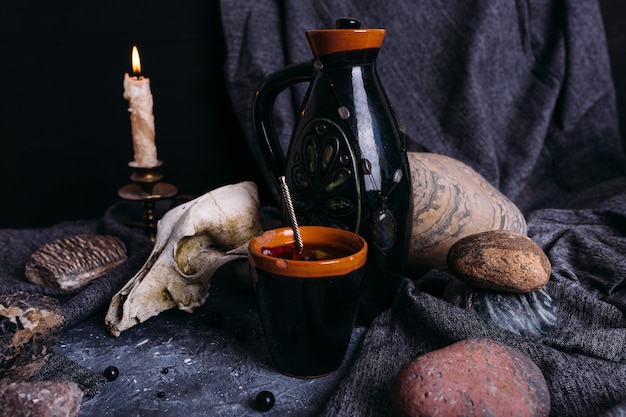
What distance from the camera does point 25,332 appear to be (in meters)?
0.81

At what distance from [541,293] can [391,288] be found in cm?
23

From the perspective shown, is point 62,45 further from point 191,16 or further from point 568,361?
point 568,361

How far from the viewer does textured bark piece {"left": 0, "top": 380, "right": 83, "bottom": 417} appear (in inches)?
26.4

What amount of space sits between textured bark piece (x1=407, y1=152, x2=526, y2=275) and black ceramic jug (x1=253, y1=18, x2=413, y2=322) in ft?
0.50

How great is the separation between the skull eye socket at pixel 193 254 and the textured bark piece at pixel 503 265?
0.39m

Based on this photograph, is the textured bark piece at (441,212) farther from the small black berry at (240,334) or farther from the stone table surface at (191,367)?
the small black berry at (240,334)

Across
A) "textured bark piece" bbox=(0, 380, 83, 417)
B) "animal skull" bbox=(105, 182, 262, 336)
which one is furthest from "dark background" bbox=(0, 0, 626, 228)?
"textured bark piece" bbox=(0, 380, 83, 417)

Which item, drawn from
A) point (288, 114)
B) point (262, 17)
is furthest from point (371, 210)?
point (262, 17)

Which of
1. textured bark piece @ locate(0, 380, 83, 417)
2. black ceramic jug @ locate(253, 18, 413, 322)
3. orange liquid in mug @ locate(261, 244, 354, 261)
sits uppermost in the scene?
black ceramic jug @ locate(253, 18, 413, 322)

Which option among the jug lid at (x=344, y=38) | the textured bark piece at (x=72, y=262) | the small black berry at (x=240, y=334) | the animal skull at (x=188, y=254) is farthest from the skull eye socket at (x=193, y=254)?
the jug lid at (x=344, y=38)

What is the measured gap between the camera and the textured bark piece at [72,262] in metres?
1.07

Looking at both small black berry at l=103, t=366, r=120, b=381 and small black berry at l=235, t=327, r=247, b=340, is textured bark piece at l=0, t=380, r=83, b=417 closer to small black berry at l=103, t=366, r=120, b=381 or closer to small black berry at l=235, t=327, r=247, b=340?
small black berry at l=103, t=366, r=120, b=381

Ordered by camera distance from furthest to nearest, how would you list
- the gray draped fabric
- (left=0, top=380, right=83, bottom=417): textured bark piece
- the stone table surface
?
the gray draped fabric → the stone table surface → (left=0, top=380, right=83, bottom=417): textured bark piece

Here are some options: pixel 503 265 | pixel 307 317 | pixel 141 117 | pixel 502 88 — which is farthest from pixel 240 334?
pixel 502 88
